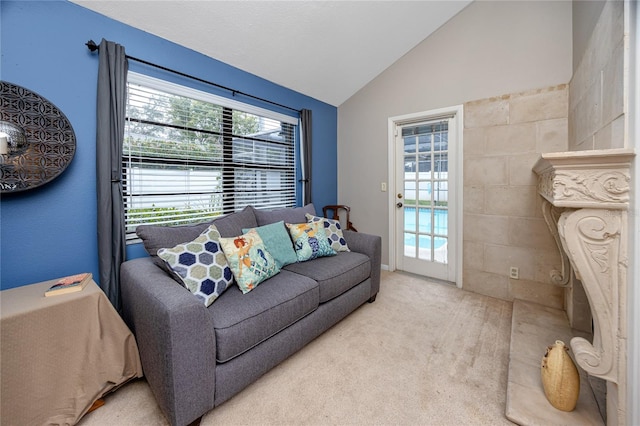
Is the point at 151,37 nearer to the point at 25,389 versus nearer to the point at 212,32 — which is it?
the point at 212,32

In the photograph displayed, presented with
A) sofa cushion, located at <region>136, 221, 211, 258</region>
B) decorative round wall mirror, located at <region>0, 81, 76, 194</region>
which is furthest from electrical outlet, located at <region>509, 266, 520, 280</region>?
decorative round wall mirror, located at <region>0, 81, 76, 194</region>

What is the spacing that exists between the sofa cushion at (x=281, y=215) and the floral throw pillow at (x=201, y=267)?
74 cm

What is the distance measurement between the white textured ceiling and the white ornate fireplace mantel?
2.20 metres

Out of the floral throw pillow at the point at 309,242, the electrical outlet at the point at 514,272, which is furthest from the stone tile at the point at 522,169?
the floral throw pillow at the point at 309,242

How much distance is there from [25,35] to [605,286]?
3290 mm

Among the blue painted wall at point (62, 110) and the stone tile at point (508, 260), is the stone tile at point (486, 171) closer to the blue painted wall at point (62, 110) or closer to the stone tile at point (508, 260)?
the stone tile at point (508, 260)

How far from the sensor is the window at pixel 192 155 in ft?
6.71

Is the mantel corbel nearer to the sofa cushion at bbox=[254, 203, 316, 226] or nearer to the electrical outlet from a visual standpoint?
the electrical outlet

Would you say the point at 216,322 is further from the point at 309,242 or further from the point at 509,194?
the point at 509,194

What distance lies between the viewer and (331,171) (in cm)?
385

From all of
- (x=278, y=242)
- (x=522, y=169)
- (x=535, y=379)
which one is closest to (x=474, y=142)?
(x=522, y=169)

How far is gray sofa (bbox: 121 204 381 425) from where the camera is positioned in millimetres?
1197

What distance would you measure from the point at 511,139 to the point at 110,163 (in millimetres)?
3368

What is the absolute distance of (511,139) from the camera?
99.4 inches
